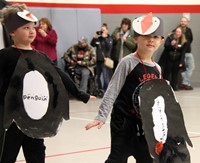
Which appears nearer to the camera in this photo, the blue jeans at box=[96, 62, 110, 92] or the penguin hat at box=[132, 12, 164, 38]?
the penguin hat at box=[132, 12, 164, 38]

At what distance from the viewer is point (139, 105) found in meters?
3.24

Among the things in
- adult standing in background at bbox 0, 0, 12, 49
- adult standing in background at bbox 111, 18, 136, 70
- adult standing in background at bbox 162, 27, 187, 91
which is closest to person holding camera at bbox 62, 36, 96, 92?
adult standing in background at bbox 111, 18, 136, 70

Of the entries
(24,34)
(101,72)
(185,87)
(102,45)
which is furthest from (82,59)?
(24,34)

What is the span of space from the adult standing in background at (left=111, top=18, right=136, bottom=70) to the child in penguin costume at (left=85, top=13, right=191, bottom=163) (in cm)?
800

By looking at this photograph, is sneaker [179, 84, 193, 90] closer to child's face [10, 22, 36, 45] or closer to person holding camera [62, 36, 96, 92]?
person holding camera [62, 36, 96, 92]

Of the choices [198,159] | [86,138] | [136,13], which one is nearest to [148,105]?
[198,159]

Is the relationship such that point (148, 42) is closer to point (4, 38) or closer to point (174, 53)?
point (4, 38)

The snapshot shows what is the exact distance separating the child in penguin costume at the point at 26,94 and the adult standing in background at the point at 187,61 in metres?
9.64

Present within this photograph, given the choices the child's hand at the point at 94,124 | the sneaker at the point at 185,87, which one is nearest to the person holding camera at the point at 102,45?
the sneaker at the point at 185,87

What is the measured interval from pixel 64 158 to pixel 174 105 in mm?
1895

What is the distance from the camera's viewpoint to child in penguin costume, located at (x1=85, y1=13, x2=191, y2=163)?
3256mm

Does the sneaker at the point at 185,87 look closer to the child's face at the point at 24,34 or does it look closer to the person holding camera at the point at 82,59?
the person holding camera at the point at 82,59

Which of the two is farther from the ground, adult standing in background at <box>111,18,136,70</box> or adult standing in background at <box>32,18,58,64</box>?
adult standing in background at <box>32,18,58,64</box>

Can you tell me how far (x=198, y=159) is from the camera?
4699 millimetres
